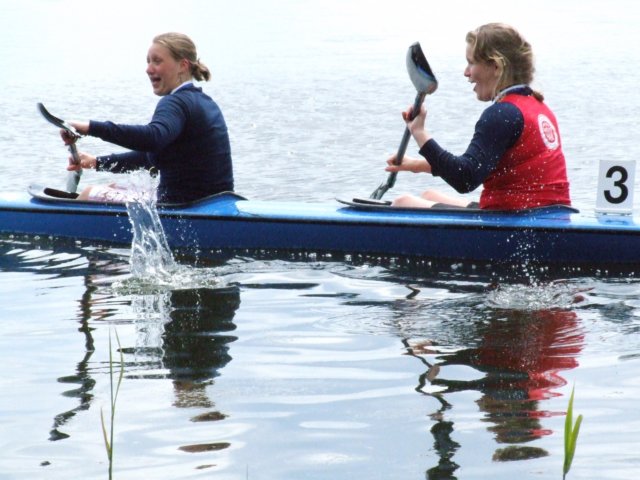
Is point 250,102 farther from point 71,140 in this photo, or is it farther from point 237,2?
point 237,2

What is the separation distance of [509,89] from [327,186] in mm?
4948

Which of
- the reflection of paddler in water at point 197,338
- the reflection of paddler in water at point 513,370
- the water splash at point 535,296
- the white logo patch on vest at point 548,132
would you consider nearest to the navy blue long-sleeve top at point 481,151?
the white logo patch on vest at point 548,132

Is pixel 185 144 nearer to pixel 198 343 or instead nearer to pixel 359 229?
pixel 359 229

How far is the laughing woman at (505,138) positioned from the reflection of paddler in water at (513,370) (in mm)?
936

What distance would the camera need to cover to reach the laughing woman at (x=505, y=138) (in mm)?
6500

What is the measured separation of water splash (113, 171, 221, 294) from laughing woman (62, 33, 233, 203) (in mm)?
142

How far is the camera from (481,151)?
650 centimetres

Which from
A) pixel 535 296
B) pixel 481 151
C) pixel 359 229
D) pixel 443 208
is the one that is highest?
pixel 481 151

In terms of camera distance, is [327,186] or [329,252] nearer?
[329,252]

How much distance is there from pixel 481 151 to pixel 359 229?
1.17m

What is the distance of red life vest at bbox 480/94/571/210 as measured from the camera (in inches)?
261

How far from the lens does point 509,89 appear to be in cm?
666

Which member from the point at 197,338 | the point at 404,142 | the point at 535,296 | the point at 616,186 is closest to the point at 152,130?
the point at 404,142

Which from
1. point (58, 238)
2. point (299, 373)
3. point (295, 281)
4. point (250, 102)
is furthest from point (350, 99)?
point (299, 373)
